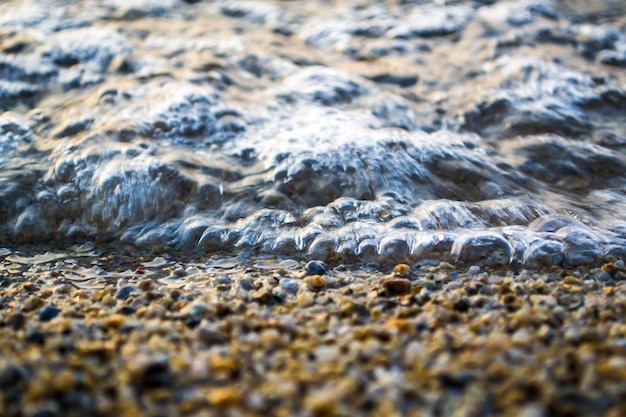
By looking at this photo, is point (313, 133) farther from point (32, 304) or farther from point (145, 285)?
point (32, 304)

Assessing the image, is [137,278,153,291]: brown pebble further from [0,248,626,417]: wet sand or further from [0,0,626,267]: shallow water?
[0,0,626,267]: shallow water

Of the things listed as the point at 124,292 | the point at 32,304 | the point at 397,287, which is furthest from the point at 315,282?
the point at 32,304

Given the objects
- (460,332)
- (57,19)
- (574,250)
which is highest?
(57,19)

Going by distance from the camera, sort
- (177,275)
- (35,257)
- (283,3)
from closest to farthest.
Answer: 1. (177,275)
2. (35,257)
3. (283,3)

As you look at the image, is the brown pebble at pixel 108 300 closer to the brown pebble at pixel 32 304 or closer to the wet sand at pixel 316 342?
the wet sand at pixel 316 342

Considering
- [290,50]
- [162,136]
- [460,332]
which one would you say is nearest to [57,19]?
[290,50]

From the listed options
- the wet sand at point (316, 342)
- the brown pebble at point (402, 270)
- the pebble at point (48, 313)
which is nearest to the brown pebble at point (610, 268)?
the wet sand at point (316, 342)

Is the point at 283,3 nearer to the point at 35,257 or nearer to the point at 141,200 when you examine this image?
the point at 141,200
